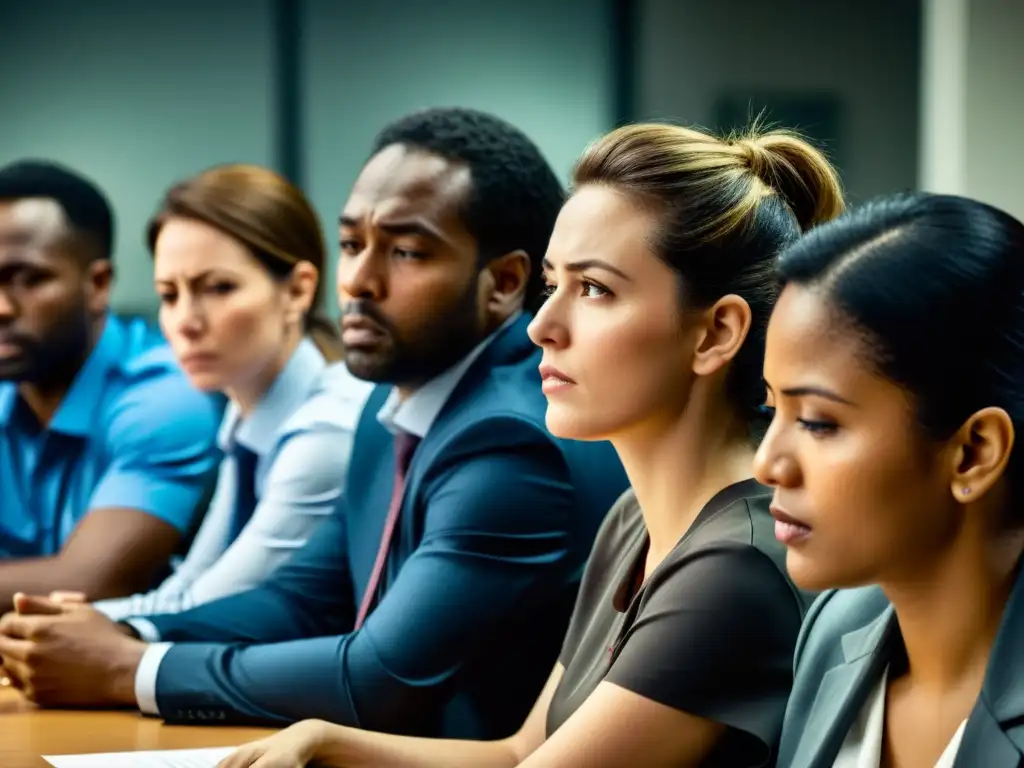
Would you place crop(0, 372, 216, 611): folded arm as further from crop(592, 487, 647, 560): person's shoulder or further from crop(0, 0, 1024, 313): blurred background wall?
crop(0, 0, 1024, 313): blurred background wall

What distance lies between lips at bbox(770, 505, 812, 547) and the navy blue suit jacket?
2.32ft

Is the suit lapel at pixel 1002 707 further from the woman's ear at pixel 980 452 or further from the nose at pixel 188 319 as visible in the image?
the nose at pixel 188 319

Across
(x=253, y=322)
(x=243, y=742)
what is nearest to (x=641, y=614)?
(x=243, y=742)

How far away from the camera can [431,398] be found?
2117 mm

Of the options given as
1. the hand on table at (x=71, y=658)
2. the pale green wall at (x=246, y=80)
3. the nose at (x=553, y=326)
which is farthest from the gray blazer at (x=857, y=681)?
the pale green wall at (x=246, y=80)

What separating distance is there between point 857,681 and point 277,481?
4.34ft

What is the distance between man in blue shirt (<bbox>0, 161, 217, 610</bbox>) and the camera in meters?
2.88

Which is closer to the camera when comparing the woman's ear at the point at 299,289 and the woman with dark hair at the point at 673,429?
the woman with dark hair at the point at 673,429

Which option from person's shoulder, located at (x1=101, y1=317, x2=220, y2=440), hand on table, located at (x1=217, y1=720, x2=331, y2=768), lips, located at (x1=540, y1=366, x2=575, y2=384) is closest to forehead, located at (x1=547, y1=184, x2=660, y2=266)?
lips, located at (x1=540, y1=366, x2=575, y2=384)

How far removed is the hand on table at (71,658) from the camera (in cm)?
202

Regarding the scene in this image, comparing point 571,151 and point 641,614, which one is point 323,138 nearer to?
point 571,151

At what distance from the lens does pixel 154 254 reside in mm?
2764

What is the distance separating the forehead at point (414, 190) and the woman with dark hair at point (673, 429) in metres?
0.46

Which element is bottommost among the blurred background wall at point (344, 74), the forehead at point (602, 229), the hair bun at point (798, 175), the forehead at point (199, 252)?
the forehead at point (199, 252)
